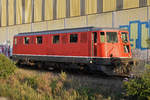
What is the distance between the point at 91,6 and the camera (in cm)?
2042

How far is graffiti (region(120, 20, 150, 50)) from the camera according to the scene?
55.8ft

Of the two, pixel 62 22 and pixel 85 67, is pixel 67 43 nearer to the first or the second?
pixel 85 67

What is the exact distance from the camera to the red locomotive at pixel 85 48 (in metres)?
13.2

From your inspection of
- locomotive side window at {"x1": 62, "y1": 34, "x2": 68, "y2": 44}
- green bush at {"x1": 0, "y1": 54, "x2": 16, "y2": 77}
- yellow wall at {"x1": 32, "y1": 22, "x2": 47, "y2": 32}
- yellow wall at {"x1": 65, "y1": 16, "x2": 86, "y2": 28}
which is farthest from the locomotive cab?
yellow wall at {"x1": 32, "y1": 22, "x2": 47, "y2": 32}

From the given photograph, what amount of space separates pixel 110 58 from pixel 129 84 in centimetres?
646

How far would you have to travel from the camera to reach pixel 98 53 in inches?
524

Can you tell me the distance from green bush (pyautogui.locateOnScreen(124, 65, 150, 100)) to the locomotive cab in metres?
6.40

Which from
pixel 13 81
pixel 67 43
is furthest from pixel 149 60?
pixel 13 81

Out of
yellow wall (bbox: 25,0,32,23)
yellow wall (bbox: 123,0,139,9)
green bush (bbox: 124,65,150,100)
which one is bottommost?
green bush (bbox: 124,65,150,100)

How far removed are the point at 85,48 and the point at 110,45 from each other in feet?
5.17

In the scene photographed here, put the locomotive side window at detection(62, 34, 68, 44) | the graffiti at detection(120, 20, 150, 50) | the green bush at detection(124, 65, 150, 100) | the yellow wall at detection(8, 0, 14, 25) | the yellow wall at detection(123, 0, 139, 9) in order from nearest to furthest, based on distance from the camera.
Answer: the green bush at detection(124, 65, 150, 100), the locomotive side window at detection(62, 34, 68, 44), the graffiti at detection(120, 20, 150, 50), the yellow wall at detection(123, 0, 139, 9), the yellow wall at detection(8, 0, 14, 25)

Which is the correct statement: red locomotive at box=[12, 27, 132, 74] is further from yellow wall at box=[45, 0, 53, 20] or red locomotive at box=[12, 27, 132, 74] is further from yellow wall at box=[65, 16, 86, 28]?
yellow wall at box=[45, 0, 53, 20]

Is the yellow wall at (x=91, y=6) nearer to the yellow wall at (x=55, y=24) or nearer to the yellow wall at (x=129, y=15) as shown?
the yellow wall at (x=129, y=15)

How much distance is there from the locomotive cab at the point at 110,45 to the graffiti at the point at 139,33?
12.5ft
